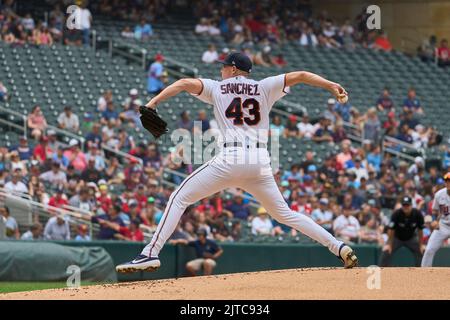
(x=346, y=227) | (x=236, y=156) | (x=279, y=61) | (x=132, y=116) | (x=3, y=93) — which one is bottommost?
(x=346, y=227)

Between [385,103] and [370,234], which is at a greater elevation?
[385,103]

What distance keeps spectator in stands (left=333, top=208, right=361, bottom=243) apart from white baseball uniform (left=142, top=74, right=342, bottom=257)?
9.63 meters

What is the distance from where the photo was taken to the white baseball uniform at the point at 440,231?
13.5 m

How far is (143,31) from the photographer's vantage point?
1000 inches

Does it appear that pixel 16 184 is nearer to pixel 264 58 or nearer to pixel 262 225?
pixel 262 225

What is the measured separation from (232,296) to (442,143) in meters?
16.8

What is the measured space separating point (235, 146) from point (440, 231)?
532 cm

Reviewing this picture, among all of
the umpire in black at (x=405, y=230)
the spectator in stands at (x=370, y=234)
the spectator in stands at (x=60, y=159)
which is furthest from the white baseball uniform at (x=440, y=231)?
the spectator in stands at (x=60, y=159)

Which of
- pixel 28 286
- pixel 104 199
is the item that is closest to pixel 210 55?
pixel 104 199

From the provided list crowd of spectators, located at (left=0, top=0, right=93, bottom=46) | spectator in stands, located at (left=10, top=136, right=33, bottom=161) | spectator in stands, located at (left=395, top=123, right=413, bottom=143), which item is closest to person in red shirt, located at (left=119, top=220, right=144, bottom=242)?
spectator in stands, located at (left=10, top=136, right=33, bottom=161)

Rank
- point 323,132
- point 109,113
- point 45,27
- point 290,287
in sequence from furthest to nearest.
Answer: point 45,27 → point 323,132 → point 109,113 → point 290,287
